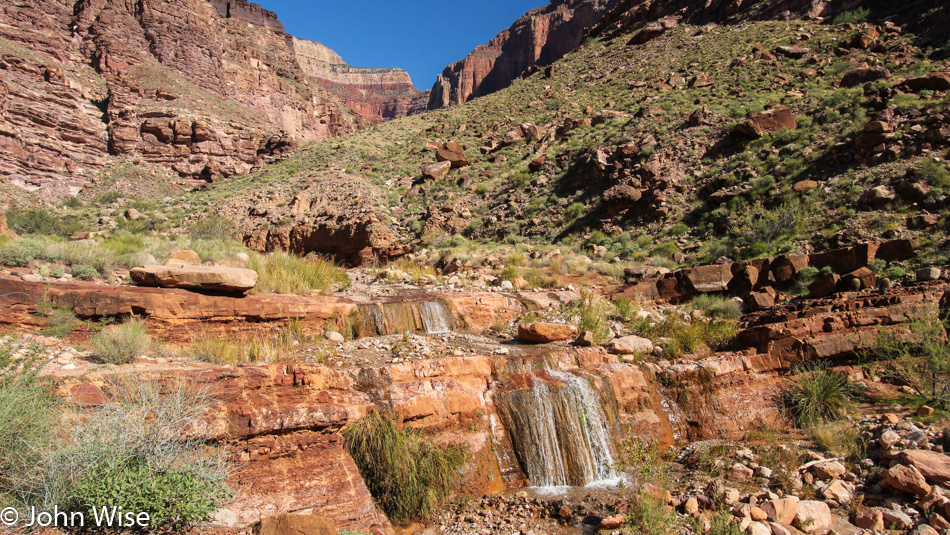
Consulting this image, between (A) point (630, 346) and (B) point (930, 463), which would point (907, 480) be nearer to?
(B) point (930, 463)

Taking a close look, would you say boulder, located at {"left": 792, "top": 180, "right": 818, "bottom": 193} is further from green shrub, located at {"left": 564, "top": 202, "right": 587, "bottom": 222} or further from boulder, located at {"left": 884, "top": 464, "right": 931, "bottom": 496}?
boulder, located at {"left": 884, "top": 464, "right": 931, "bottom": 496}

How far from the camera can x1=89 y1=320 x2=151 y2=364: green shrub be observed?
17.7 ft

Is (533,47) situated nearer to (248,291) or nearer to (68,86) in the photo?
(68,86)

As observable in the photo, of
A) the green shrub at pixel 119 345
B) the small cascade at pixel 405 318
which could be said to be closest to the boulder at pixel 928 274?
the small cascade at pixel 405 318

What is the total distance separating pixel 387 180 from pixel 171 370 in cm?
2067

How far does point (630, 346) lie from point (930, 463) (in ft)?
13.1

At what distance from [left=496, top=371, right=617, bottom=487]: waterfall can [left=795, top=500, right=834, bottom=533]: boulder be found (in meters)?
2.24

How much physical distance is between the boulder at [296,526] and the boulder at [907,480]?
210 inches

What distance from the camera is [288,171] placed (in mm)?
27953

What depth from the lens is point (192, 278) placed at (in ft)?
24.0

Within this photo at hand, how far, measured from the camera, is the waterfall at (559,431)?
6082mm

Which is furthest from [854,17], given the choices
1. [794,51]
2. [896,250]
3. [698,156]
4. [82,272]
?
[82,272]

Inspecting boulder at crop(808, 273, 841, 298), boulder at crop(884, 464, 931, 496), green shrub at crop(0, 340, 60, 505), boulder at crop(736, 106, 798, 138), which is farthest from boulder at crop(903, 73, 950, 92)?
green shrub at crop(0, 340, 60, 505)

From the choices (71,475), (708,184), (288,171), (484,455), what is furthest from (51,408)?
(288,171)
